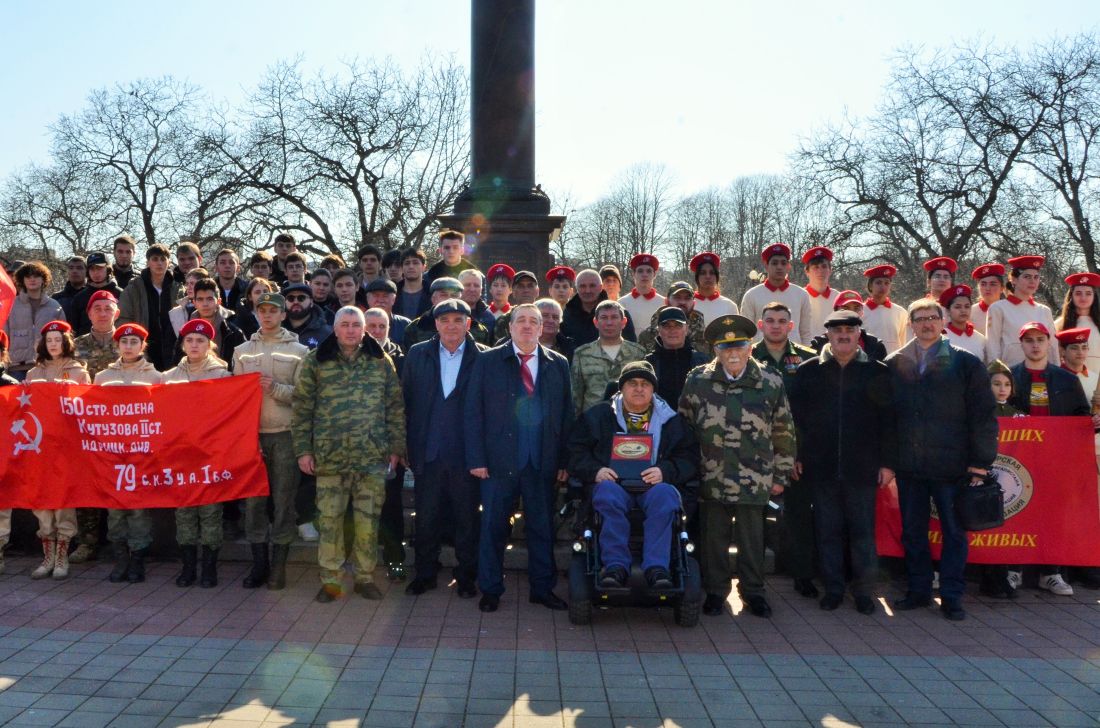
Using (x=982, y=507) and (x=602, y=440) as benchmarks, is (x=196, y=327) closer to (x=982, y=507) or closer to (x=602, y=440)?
(x=602, y=440)

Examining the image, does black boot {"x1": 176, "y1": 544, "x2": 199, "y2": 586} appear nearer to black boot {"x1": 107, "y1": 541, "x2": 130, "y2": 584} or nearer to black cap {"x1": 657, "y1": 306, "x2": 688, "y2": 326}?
black boot {"x1": 107, "y1": 541, "x2": 130, "y2": 584}

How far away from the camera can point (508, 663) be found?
518cm

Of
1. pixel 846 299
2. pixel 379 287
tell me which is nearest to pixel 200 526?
pixel 379 287

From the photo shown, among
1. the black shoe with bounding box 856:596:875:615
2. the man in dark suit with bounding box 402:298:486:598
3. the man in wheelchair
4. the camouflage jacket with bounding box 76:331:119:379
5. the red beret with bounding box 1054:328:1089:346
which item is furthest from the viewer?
the camouflage jacket with bounding box 76:331:119:379

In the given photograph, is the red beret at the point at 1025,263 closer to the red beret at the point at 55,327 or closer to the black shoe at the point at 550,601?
the black shoe at the point at 550,601

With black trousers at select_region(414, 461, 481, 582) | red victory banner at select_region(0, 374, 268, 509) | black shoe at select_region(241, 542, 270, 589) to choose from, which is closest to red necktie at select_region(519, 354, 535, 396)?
black trousers at select_region(414, 461, 481, 582)

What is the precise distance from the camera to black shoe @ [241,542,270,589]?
670 centimetres

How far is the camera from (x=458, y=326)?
6586mm

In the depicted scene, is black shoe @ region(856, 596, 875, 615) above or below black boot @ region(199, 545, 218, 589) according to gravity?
below

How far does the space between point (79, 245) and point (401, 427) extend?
32313 mm

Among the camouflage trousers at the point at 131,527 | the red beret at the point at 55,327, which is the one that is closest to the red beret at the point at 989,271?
the camouflage trousers at the point at 131,527

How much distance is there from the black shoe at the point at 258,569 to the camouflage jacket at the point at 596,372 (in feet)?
8.83

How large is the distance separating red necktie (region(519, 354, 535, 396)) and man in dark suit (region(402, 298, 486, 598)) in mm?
400

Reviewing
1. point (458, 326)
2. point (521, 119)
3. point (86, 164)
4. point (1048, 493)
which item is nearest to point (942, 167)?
point (521, 119)
